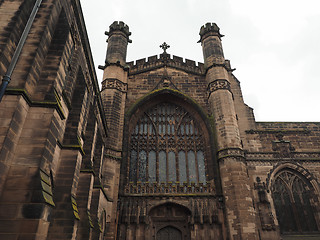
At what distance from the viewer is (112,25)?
17172 millimetres

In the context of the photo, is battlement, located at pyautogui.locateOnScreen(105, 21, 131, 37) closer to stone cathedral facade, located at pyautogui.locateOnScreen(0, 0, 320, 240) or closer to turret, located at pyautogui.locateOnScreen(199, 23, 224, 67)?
stone cathedral facade, located at pyautogui.locateOnScreen(0, 0, 320, 240)

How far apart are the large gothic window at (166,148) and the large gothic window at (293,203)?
3.97m

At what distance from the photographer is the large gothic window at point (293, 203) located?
12242 millimetres

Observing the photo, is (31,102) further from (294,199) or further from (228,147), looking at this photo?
(294,199)

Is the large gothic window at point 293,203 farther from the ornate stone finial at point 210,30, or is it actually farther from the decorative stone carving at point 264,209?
the ornate stone finial at point 210,30

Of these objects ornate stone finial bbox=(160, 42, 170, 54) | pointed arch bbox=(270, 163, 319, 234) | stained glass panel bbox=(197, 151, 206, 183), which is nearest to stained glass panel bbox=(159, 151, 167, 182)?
stained glass panel bbox=(197, 151, 206, 183)

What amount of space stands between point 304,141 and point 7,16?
15.1 metres

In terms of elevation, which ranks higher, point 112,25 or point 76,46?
point 112,25

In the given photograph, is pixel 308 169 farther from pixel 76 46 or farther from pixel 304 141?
pixel 76 46

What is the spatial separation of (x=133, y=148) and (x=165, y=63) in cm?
631

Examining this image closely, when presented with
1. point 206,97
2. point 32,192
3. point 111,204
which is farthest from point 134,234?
point 206,97

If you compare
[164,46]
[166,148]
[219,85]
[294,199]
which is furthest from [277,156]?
[164,46]

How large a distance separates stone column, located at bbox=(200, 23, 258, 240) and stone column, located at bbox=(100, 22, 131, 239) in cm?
517

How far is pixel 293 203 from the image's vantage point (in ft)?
41.6
